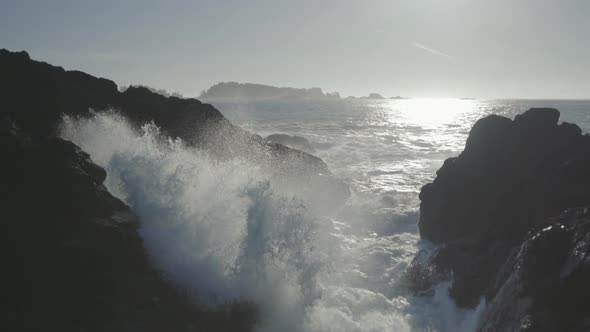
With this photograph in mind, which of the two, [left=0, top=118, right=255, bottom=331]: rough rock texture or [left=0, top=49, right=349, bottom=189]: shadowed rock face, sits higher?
[left=0, top=49, right=349, bottom=189]: shadowed rock face

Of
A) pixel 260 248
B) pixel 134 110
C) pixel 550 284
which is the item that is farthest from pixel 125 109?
pixel 550 284

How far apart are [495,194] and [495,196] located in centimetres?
10

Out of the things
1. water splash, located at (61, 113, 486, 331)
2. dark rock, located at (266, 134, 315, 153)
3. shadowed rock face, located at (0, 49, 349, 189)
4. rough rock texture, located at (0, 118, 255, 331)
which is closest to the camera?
rough rock texture, located at (0, 118, 255, 331)

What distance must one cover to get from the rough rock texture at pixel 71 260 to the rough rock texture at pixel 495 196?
20.1ft

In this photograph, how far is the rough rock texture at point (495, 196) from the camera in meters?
10.2

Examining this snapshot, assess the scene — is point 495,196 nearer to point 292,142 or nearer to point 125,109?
point 125,109

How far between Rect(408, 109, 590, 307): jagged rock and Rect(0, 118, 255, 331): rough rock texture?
247 inches

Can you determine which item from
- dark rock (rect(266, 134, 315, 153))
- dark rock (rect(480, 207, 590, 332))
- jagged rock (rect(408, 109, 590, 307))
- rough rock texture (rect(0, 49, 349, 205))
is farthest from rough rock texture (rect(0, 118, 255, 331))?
dark rock (rect(266, 134, 315, 153))

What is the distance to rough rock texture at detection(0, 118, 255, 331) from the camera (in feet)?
21.6

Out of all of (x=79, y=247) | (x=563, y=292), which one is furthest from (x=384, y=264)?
(x=79, y=247)

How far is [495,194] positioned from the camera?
1234cm

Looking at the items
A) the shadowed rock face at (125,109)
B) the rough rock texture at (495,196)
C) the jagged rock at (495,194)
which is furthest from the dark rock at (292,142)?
the rough rock texture at (495,196)

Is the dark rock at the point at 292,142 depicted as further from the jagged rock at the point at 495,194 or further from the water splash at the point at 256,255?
the water splash at the point at 256,255

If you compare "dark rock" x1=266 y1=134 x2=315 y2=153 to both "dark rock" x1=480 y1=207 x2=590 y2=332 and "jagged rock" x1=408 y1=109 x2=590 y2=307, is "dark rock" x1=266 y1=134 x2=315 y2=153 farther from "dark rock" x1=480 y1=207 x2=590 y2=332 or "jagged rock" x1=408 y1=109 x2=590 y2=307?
"dark rock" x1=480 y1=207 x2=590 y2=332
